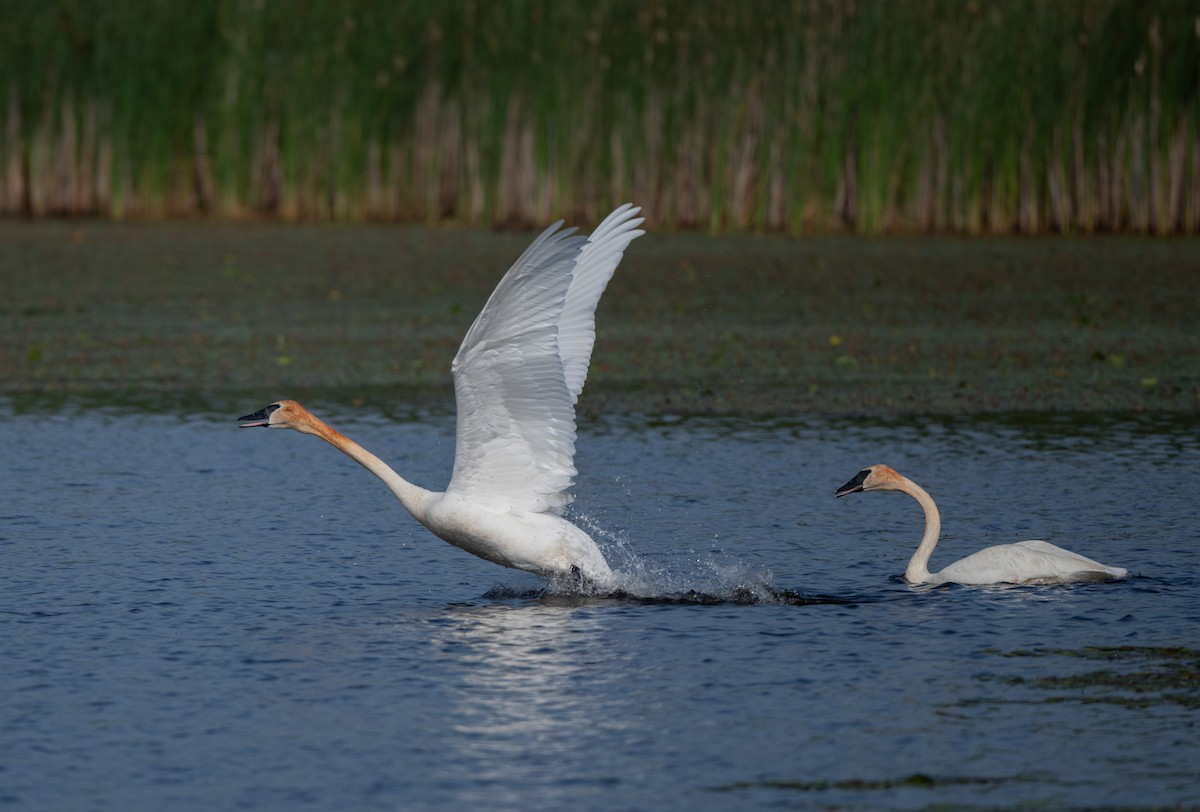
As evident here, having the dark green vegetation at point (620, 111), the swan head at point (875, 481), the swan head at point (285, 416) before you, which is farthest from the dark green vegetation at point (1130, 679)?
the dark green vegetation at point (620, 111)

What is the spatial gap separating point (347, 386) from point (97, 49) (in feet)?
32.3

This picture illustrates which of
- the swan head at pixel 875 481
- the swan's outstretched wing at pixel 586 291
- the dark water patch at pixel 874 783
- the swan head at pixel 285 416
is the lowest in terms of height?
the dark water patch at pixel 874 783

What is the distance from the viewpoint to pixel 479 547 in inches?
302

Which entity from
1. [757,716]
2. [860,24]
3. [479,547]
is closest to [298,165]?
[860,24]

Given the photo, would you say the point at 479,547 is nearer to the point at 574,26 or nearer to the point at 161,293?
the point at 161,293

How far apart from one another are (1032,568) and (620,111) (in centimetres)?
1362

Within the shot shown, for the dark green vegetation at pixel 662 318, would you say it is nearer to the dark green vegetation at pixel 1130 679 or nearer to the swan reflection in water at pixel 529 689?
the swan reflection in water at pixel 529 689

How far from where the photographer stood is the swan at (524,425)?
23.6ft

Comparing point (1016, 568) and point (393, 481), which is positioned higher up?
point (393, 481)

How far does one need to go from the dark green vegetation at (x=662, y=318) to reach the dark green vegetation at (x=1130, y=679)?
554 centimetres

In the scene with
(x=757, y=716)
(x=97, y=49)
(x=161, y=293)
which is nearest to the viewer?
(x=757, y=716)

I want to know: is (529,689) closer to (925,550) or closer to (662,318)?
(925,550)

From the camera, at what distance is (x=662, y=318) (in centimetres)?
1617

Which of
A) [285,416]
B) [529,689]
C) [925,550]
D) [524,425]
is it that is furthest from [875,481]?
[529,689]
